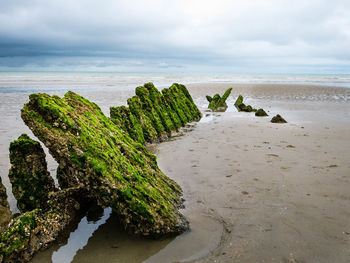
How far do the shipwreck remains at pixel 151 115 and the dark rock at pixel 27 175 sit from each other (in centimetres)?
356

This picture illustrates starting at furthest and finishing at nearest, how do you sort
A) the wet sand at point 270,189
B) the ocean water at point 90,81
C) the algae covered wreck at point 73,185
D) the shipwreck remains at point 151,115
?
the ocean water at point 90,81
the shipwreck remains at point 151,115
the wet sand at point 270,189
the algae covered wreck at point 73,185

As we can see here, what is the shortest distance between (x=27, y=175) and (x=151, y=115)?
6219mm

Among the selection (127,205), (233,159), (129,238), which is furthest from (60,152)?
(233,159)

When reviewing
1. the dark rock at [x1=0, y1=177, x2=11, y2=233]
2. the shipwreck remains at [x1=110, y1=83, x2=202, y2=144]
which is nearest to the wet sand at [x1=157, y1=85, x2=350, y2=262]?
the shipwreck remains at [x1=110, y1=83, x2=202, y2=144]

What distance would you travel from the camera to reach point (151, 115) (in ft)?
32.1

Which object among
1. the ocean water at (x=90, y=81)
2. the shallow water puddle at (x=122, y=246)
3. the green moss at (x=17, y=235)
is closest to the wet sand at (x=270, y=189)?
the shallow water puddle at (x=122, y=246)

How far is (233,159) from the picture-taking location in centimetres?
708

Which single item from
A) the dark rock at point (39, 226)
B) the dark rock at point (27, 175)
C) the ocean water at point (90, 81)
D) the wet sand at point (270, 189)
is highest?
the ocean water at point (90, 81)

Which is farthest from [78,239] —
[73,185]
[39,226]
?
[73,185]

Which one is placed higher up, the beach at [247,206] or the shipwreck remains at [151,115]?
the shipwreck remains at [151,115]

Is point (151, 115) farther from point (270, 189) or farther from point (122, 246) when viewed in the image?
point (122, 246)

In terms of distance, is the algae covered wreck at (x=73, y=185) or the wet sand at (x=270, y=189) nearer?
the algae covered wreck at (x=73, y=185)

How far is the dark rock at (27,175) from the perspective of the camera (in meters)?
3.76

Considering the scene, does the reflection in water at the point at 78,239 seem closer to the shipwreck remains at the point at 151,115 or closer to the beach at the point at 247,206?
the beach at the point at 247,206
